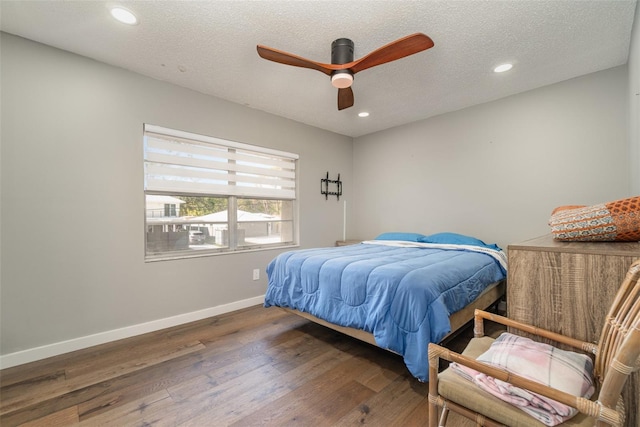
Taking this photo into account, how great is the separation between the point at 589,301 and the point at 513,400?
496 millimetres

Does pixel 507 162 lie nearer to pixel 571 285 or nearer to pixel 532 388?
pixel 571 285

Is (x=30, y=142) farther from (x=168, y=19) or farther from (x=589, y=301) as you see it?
(x=589, y=301)

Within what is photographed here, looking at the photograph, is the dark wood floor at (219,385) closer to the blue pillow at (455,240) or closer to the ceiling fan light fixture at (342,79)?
the blue pillow at (455,240)

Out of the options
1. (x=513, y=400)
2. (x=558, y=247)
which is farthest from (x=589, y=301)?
(x=513, y=400)

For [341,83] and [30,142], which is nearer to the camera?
[341,83]

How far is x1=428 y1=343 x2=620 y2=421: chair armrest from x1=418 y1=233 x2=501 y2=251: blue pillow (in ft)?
8.24

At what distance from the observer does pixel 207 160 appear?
10.6 feet

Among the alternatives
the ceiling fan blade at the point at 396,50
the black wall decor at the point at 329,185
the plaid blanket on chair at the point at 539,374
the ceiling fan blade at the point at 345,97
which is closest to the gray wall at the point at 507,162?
the black wall decor at the point at 329,185

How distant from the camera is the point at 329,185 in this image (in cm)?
458

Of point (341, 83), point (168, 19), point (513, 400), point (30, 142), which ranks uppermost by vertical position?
point (168, 19)

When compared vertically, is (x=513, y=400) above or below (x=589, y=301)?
below

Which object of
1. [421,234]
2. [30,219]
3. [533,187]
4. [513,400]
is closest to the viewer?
[513,400]

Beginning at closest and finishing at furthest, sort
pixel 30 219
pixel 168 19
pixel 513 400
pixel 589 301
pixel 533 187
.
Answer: pixel 513 400
pixel 589 301
pixel 168 19
pixel 30 219
pixel 533 187

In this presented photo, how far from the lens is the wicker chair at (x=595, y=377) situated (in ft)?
2.42
